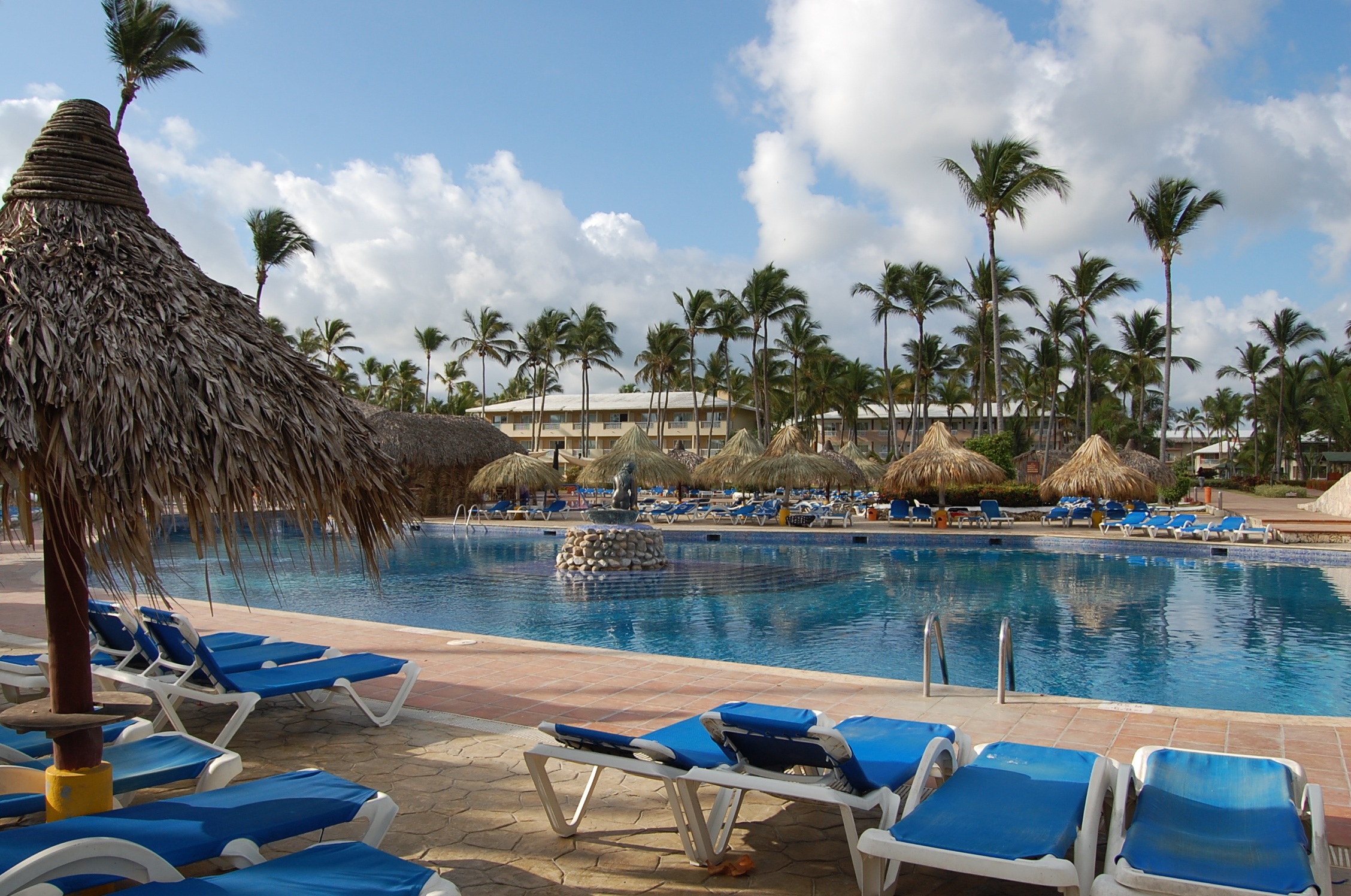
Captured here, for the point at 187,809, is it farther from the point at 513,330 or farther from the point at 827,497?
the point at 513,330

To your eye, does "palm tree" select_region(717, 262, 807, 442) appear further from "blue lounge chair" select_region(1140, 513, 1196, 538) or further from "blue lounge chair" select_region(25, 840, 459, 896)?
"blue lounge chair" select_region(25, 840, 459, 896)

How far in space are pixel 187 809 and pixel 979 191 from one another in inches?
1196

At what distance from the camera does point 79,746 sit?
3.13m

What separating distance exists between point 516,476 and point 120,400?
2470 cm

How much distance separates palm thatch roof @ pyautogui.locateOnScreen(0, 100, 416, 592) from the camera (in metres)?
2.86

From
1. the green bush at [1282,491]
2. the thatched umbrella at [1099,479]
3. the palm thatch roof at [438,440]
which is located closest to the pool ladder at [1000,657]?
the thatched umbrella at [1099,479]

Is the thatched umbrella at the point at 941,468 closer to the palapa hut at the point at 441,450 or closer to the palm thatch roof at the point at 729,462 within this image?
the palm thatch roof at the point at 729,462

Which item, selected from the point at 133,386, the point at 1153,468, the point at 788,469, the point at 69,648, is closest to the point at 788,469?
the point at 788,469

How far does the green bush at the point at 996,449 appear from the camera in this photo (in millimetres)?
26688

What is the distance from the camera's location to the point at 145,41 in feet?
55.8

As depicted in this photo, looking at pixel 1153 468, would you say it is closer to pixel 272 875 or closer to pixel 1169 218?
pixel 1169 218

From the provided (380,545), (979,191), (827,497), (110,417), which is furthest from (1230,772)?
(827,497)

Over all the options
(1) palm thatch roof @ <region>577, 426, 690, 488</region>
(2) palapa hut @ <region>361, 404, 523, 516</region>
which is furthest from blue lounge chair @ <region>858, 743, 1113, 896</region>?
(1) palm thatch roof @ <region>577, 426, 690, 488</region>

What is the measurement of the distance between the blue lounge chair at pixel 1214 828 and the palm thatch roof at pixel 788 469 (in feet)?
76.3
